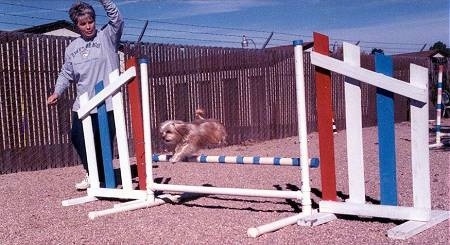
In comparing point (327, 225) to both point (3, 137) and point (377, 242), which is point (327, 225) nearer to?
point (377, 242)

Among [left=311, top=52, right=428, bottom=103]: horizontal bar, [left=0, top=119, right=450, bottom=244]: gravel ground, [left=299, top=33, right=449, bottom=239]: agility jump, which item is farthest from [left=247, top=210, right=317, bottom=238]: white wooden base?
[left=311, top=52, right=428, bottom=103]: horizontal bar

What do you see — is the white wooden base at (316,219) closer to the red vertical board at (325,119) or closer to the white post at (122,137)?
the red vertical board at (325,119)

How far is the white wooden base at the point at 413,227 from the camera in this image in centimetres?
400

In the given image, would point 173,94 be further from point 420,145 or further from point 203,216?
point 420,145

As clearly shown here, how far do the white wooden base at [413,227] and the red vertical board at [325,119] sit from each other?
2.57 ft

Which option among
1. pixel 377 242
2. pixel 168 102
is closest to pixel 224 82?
pixel 168 102

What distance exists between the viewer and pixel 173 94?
11875 millimetres

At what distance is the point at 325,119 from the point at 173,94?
7.36 m

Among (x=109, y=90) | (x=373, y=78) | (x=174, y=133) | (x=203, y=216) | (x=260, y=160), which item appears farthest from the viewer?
(x=174, y=133)

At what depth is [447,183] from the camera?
633cm

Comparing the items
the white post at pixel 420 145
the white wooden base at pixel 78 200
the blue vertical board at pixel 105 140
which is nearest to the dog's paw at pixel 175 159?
the blue vertical board at pixel 105 140

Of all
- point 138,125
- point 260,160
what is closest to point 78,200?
point 138,125

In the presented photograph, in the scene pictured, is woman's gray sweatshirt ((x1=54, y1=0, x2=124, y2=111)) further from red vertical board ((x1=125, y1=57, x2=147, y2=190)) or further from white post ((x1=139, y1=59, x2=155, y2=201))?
white post ((x1=139, y1=59, x2=155, y2=201))

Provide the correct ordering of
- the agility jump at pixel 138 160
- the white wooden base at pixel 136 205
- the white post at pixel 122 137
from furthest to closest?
the white post at pixel 122 137
the agility jump at pixel 138 160
the white wooden base at pixel 136 205
